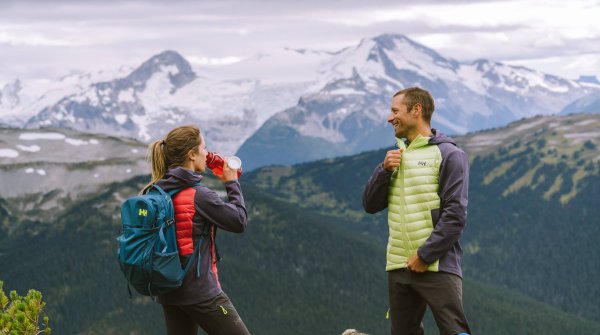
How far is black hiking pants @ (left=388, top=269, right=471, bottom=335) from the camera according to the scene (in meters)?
20.8

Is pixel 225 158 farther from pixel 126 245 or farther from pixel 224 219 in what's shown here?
pixel 126 245

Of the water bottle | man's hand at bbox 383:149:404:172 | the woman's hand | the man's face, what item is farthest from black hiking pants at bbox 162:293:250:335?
the man's face

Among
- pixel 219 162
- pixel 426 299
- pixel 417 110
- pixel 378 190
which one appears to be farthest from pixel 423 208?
pixel 219 162

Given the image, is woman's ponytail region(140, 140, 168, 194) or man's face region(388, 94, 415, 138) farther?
man's face region(388, 94, 415, 138)

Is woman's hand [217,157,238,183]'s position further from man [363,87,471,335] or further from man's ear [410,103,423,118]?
man's ear [410,103,423,118]

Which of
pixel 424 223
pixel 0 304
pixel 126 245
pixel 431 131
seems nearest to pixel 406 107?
pixel 431 131

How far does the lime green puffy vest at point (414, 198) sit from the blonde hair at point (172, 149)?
5.13m

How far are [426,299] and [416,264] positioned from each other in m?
1.01

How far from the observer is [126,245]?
19.1 metres

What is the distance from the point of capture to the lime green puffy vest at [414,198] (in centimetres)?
2089

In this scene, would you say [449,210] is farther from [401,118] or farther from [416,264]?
[401,118]

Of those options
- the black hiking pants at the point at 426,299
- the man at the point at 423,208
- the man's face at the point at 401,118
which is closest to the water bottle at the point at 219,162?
the man at the point at 423,208

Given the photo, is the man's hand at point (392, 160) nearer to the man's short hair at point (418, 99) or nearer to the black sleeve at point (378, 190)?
the black sleeve at point (378, 190)

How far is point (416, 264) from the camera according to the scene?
20.7 meters
